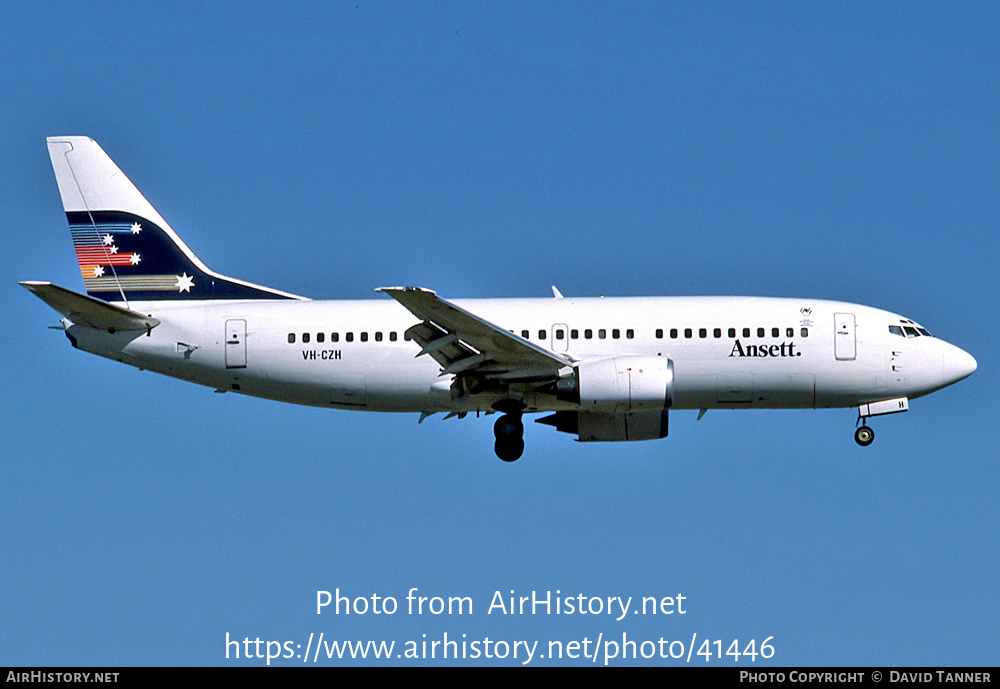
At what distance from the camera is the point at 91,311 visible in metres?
40.9

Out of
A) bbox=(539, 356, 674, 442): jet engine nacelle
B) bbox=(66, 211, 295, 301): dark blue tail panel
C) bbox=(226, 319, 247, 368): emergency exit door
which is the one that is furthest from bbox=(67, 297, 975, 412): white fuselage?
bbox=(66, 211, 295, 301): dark blue tail panel

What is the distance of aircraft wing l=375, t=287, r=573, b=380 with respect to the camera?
123 feet

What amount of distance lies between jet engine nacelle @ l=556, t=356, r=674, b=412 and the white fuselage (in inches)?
32.7

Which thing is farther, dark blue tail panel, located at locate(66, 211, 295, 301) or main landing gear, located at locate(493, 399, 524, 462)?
dark blue tail panel, located at locate(66, 211, 295, 301)

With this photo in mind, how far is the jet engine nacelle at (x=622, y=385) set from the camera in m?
38.8

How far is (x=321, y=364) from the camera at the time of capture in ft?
135

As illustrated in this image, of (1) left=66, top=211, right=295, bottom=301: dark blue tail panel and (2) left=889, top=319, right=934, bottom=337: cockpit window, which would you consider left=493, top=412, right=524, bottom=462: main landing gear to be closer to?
(1) left=66, top=211, right=295, bottom=301: dark blue tail panel

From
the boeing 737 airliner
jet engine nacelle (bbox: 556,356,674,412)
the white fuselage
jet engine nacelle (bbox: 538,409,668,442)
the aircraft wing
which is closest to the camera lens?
the aircraft wing

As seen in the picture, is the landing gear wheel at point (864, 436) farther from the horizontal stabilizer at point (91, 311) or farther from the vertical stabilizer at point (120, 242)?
the horizontal stabilizer at point (91, 311)

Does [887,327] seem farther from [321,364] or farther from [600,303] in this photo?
[321,364]

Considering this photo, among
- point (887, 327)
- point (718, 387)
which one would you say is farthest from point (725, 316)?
point (887, 327)
